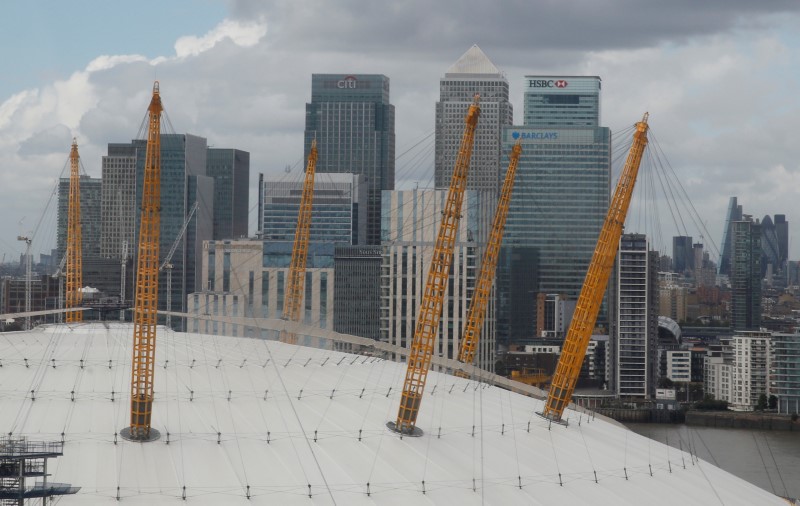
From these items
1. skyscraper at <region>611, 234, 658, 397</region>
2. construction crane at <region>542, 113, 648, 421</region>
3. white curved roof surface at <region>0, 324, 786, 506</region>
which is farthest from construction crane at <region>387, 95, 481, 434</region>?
skyscraper at <region>611, 234, 658, 397</region>

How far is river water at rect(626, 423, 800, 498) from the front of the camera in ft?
234

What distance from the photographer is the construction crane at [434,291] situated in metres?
41.4

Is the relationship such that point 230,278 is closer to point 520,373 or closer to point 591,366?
point 520,373

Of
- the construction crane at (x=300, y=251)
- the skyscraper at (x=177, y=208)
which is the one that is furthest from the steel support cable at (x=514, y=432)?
the skyscraper at (x=177, y=208)

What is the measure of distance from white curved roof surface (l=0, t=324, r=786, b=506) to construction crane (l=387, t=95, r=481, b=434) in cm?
91

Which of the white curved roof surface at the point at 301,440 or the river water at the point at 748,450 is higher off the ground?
the white curved roof surface at the point at 301,440

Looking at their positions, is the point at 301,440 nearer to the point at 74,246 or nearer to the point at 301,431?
the point at 301,431

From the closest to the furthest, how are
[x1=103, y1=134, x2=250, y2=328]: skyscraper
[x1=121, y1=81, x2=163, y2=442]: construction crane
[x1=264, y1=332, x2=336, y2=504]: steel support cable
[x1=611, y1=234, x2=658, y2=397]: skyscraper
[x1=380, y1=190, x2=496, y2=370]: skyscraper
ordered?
[x1=264, y1=332, x2=336, y2=504]: steel support cable, [x1=121, y1=81, x2=163, y2=442]: construction crane, [x1=380, y1=190, x2=496, y2=370]: skyscraper, [x1=611, y1=234, x2=658, y2=397]: skyscraper, [x1=103, y1=134, x2=250, y2=328]: skyscraper

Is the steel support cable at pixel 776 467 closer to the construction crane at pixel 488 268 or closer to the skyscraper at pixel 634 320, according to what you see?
the construction crane at pixel 488 268

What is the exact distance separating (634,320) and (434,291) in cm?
8802

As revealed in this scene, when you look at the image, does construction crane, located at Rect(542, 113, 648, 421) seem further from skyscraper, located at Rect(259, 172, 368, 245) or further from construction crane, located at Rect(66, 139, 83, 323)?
skyscraper, located at Rect(259, 172, 368, 245)

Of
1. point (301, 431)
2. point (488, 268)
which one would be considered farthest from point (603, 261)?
point (301, 431)

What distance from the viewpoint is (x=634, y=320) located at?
131250 millimetres

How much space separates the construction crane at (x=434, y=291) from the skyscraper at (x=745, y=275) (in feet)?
457
